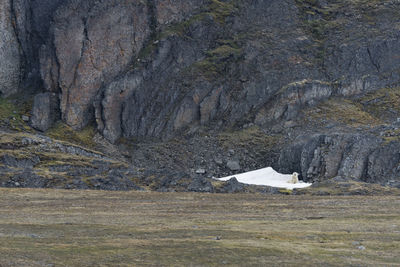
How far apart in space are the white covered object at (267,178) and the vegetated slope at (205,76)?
3.04m

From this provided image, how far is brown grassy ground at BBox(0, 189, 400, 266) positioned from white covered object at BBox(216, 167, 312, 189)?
2700 cm

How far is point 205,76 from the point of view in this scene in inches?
4936

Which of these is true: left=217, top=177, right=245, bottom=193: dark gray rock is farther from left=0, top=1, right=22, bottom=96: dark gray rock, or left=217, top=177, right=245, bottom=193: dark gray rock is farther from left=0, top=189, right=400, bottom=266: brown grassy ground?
left=0, top=1, right=22, bottom=96: dark gray rock

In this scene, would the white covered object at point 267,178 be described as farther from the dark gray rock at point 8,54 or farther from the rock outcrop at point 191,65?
the dark gray rock at point 8,54

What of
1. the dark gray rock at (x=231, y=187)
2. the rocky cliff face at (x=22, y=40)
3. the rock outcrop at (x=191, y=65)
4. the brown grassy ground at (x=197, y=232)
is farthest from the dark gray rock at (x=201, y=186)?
the rocky cliff face at (x=22, y=40)

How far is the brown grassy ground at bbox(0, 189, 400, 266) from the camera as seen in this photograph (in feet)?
90.6

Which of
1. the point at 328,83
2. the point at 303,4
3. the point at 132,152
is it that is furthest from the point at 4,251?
the point at 303,4

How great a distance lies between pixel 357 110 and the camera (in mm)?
120000

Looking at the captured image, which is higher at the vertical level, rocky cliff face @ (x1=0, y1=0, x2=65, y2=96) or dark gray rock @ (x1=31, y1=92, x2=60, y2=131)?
rocky cliff face @ (x1=0, y1=0, x2=65, y2=96)

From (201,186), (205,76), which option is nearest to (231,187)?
(201,186)

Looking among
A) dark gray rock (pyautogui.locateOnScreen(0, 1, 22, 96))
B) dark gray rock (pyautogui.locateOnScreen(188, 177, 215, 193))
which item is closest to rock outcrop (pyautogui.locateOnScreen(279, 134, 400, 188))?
dark gray rock (pyautogui.locateOnScreen(188, 177, 215, 193))

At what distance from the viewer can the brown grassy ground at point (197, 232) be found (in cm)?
2763

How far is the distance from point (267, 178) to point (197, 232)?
6404cm

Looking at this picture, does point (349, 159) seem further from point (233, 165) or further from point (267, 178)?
point (233, 165)
